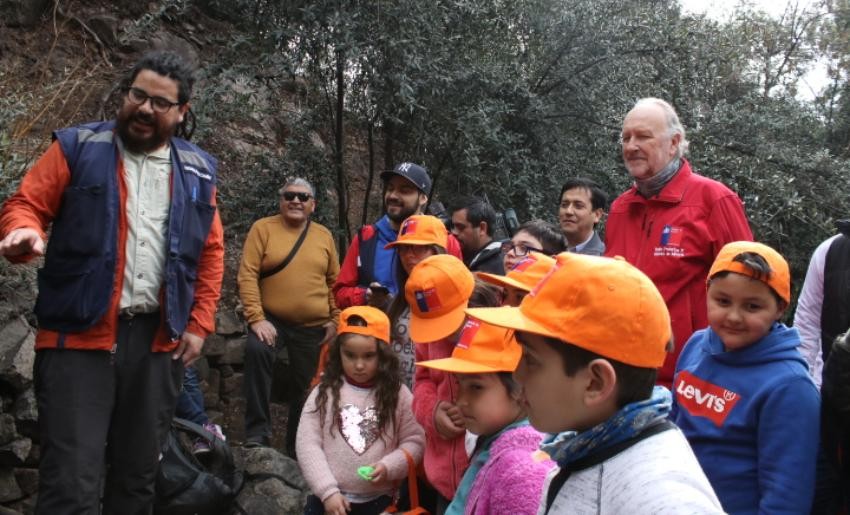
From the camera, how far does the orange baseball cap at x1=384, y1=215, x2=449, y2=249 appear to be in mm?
3936

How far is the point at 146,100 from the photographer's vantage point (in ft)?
10.1

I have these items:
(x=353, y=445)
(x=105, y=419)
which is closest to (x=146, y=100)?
(x=105, y=419)

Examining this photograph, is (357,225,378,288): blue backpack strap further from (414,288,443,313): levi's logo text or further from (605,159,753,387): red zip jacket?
(605,159,753,387): red zip jacket

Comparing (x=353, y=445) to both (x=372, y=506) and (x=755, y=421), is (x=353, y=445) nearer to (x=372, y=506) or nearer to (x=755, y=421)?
(x=372, y=506)

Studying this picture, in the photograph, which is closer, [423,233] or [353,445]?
[353,445]

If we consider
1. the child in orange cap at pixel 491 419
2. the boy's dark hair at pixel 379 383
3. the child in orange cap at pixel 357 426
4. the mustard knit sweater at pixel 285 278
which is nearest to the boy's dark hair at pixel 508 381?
the child in orange cap at pixel 491 419

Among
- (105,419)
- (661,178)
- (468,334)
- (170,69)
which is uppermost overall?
(170,69)

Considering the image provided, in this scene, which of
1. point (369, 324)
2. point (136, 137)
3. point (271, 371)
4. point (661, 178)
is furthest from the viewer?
point (271, 371)

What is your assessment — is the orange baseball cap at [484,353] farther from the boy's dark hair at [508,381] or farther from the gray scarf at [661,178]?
the gray scarf at [661,178]

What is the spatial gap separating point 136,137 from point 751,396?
2587mm

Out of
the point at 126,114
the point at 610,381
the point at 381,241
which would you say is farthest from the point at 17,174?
the point at 610,381

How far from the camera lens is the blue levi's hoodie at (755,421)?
81.4 inches

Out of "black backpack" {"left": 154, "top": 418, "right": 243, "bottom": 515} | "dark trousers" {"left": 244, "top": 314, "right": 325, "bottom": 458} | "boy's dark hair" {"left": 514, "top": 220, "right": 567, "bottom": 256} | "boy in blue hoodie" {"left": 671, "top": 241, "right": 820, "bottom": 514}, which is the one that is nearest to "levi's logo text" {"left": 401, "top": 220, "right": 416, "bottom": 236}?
"boy's dark hair" {"left": 514, "top": 220, "right": 567, "bottom": 256}

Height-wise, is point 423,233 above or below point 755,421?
above
